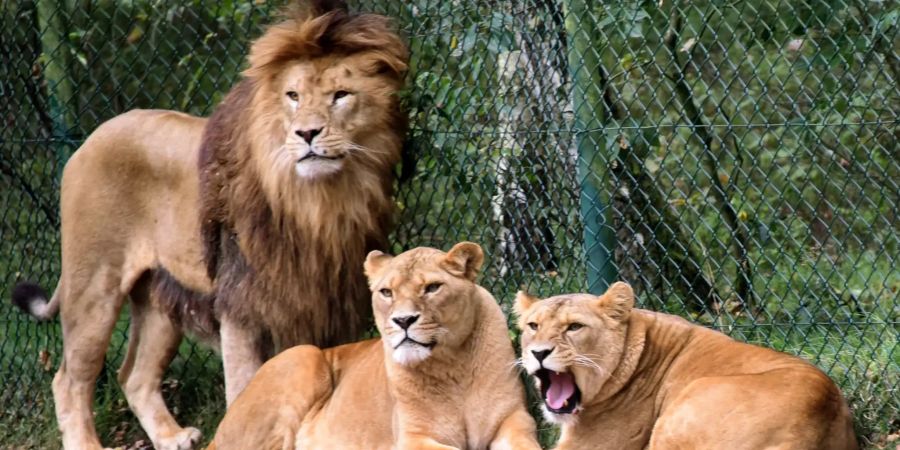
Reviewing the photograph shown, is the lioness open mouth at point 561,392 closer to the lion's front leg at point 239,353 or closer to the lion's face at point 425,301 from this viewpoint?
the lion's face at point 425,301

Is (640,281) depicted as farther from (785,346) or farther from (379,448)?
(379,448)

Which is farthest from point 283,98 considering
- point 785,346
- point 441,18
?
point 785,346

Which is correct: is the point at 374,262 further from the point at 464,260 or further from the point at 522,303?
the point at 522,303

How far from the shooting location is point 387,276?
5.17m

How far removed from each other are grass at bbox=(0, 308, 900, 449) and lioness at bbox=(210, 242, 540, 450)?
588 mm

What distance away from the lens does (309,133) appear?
5.43 m

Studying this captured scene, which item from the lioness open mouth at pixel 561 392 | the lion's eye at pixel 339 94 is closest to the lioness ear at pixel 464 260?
the lioness open mouth at pixel 561 392

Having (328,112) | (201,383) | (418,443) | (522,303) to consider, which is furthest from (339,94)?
(201,383)

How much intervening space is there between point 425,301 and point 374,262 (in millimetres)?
395

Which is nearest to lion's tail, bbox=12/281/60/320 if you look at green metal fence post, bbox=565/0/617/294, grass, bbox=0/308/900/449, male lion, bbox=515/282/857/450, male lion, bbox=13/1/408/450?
male lion, bbox=13/1/408/450

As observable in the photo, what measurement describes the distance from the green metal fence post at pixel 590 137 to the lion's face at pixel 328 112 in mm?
714

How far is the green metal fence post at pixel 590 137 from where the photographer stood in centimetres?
563

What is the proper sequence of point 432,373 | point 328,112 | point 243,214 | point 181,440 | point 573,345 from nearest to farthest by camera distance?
point 573,345
point 432,373
point 328,112
point 243,214
point 181,440

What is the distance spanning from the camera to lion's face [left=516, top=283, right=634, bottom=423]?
4793 millimetres
